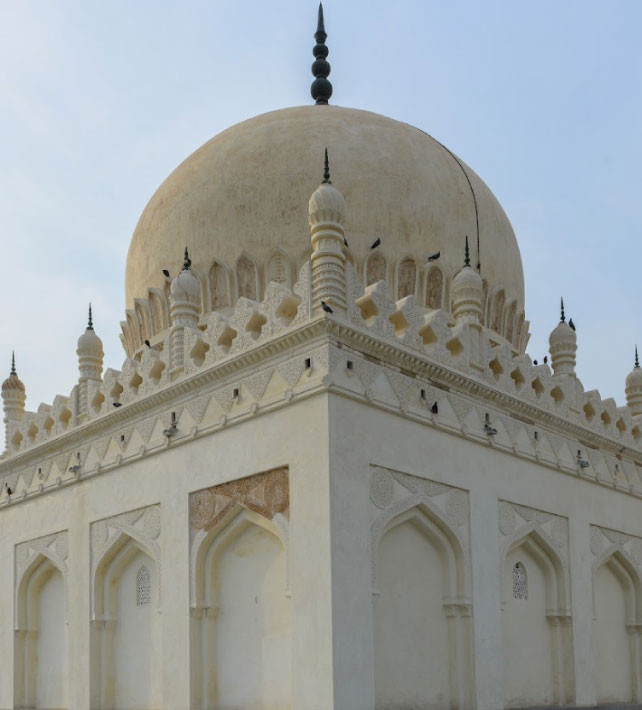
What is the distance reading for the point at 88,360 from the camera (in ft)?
30.9

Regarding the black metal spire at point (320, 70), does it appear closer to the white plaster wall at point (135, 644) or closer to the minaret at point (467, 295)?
the minaret at point (467, 295)

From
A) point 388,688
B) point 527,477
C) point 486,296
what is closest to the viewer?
point 388,688

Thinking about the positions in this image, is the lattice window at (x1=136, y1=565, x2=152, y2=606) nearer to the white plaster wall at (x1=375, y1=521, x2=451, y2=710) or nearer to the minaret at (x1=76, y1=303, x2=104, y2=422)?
the minaret at (x1=76, y1=303, x2=104, y2=422)

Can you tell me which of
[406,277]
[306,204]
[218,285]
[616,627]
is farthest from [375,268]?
[616,627]

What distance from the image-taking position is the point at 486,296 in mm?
9906

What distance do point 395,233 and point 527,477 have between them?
2616 millimetres

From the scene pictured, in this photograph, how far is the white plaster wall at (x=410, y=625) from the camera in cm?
678

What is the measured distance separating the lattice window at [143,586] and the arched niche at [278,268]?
284 cm

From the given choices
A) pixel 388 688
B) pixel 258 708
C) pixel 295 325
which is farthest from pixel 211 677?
pixel 295 325

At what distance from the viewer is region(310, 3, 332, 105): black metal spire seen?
1126 centimetres

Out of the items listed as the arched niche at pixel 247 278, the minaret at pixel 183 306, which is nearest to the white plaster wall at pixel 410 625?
the minaret at pixel 183 306

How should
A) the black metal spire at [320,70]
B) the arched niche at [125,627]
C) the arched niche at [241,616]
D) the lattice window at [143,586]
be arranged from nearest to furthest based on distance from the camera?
the arched niche at [241,616] < the arched niche at [125,627] < the lattice window at [143,586] < the black metal spire at [320,70]

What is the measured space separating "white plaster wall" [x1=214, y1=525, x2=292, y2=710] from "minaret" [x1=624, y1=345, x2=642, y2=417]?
16.4ft

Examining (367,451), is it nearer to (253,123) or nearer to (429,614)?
(429,614)
